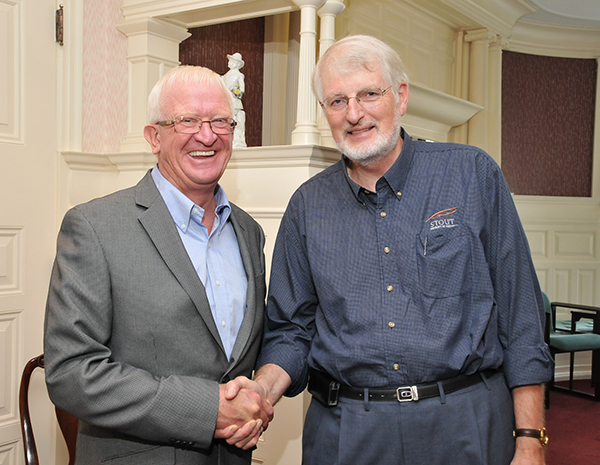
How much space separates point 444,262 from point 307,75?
48.7 inches

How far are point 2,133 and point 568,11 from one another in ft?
17.1

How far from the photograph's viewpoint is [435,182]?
161 centimetres

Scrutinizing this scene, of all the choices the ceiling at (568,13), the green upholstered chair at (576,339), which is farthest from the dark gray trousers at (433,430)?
the ceiling at (568,13)

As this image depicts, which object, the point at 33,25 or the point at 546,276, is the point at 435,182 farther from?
the point at 546,276

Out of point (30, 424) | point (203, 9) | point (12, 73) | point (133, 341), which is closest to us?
point (133, 341)

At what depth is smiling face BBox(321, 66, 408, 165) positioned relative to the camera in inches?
63.6

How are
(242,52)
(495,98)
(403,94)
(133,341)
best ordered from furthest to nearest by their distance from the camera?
(495,98) → (242,52) → (403,94) → (133,341)

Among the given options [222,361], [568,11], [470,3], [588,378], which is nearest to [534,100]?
[568,11]

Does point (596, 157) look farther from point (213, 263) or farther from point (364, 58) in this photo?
point (213, 263)

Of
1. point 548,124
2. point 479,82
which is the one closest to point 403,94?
point 479,82

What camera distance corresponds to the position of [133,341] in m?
1.41

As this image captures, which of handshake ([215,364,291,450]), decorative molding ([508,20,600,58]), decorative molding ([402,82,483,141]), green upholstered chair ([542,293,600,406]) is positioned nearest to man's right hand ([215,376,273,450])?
handshake ([215,364,291,450])

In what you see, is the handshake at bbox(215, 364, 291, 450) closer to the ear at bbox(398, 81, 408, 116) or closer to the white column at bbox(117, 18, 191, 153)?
the ear at bbox(398, 81, 408, 116)

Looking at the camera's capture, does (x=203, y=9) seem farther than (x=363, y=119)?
Yes
